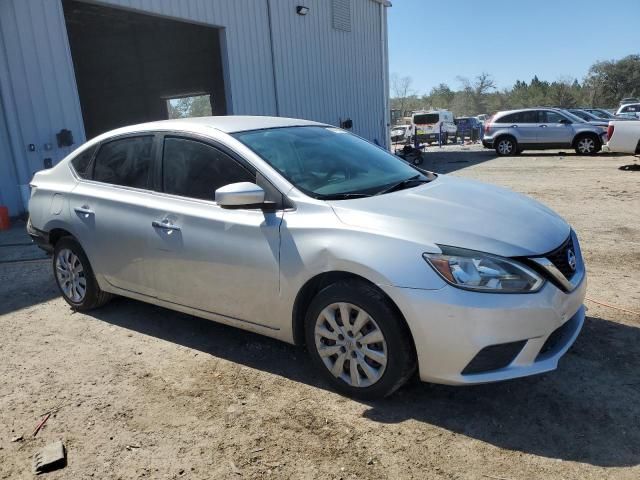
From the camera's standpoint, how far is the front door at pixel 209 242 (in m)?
3.23

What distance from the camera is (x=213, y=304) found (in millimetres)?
3545

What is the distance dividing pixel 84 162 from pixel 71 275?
981 millimetres

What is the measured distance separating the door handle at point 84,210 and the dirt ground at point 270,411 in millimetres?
927

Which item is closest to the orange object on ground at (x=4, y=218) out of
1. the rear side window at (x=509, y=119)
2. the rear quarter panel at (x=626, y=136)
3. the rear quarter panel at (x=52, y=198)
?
the rear quarter panel at (x=52, y=198)

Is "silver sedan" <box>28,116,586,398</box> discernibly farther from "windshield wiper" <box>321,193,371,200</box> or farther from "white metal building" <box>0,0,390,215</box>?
"white metal building" <box>0,0,390,215</box>

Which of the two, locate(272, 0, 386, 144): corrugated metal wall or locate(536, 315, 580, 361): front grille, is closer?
locate(536, 315, 580, 361): front grille

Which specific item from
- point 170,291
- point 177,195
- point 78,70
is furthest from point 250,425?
point 78,70

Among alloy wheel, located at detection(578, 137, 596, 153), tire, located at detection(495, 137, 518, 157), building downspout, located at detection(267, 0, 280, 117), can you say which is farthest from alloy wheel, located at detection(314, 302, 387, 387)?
tire, located at detection(495, 137, 518, 157)

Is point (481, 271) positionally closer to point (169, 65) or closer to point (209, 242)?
point (209, 242)

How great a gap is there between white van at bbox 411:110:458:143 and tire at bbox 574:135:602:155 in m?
14.4

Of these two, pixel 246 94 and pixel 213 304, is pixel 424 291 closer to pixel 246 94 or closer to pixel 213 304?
pixel 213 304

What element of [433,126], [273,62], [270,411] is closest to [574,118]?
[273,62]

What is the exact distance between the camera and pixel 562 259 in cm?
293

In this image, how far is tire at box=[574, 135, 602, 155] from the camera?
18.3 meters
